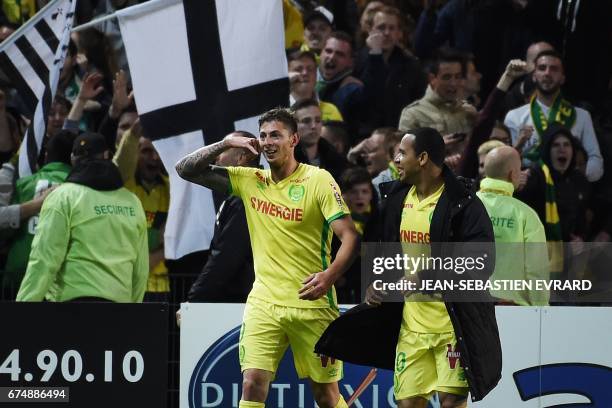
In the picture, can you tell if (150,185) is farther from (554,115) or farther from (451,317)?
(451,317)

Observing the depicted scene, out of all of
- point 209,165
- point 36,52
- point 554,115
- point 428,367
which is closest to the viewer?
point 428,367

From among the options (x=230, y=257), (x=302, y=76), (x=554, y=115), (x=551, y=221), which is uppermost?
(x=302, y=76)

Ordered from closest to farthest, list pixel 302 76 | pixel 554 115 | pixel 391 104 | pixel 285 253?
1. pixel 285 253
2. pixel 554 115
3. pixel 302 76
4. pixel 391 104

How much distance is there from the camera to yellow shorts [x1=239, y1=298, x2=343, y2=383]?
889cm

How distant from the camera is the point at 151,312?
10.0 meters

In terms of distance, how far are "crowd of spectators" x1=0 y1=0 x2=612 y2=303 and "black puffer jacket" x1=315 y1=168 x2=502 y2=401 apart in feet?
4.23

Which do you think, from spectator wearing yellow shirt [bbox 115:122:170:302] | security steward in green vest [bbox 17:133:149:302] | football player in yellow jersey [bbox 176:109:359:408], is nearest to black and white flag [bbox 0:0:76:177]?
spectator wearing yellow shirt [bbox 115:122:170:302]

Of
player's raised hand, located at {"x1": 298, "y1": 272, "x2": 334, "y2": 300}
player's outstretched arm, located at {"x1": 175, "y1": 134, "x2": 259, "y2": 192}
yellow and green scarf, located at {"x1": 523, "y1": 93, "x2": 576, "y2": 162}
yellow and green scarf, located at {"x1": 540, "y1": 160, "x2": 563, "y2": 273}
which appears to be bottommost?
player's raised hand, located at {"x1": 298, "y1": 272, "x2": 334, "y2": 300}

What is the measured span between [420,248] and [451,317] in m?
0.52

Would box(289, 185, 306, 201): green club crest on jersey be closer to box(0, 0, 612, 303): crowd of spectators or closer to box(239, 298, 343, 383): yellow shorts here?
box(239, 298, 343, 383): yellow shorts

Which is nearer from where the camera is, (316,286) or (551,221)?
(316,286)

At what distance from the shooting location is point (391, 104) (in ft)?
44.7

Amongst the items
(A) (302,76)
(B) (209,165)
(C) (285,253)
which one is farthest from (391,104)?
(C) (285,253)

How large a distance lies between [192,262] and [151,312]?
1607 mm
